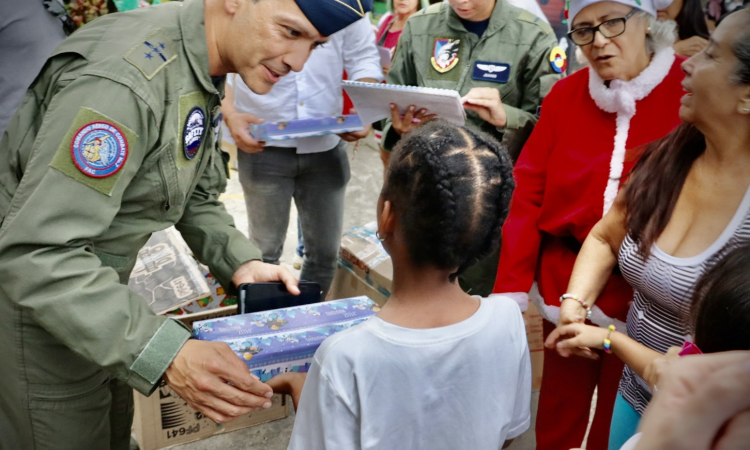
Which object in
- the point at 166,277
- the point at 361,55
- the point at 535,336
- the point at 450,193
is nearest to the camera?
the point at 450,193

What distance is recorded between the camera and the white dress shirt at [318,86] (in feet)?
9.25

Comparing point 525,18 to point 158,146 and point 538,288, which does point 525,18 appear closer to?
point 538,288

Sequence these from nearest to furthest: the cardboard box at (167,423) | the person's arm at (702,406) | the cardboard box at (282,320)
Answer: the person's arm at (702,406), the cardboard box at (282,320), the cardboard box at (167,423)

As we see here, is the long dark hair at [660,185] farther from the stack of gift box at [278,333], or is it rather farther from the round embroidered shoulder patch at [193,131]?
the round embroidered shoulder patch at [193,131]

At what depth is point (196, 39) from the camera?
146 cm

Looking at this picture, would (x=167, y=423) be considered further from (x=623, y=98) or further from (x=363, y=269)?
(x=623, y=98)

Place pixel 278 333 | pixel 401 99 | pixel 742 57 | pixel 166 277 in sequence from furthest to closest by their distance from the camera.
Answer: pixel 166 277
pixel 401 99
pixel 278 333
pixel 742 57

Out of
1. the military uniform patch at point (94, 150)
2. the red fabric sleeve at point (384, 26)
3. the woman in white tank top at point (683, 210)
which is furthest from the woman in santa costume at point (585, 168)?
the red fabric sleeve at point (384, 26)

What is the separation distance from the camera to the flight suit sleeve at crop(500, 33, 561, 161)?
97.7 inches

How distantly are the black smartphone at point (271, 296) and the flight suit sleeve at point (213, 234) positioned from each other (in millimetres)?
173

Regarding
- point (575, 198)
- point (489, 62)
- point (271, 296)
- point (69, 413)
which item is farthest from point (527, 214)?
point (69, 413)

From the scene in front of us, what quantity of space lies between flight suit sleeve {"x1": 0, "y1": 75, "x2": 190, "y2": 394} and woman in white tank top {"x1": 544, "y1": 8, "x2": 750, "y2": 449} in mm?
1176

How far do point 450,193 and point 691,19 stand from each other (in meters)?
2.25

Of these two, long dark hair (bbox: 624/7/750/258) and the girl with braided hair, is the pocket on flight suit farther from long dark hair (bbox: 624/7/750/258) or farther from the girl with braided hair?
long dark hair (bbox: 624/7/750/258)
